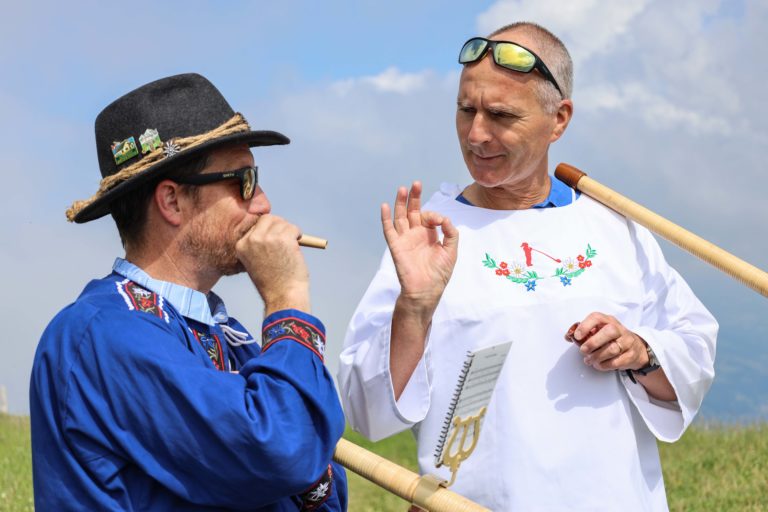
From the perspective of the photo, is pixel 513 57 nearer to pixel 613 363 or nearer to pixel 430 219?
pixel 430 219

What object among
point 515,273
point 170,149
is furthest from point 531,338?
point 170,149

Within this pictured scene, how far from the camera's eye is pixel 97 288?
129 inches

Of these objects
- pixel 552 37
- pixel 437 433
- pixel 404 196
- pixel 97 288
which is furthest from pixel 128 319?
pixel 552 37

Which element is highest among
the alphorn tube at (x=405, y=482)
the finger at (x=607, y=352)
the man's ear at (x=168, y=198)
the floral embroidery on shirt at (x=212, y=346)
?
the man's ear at (x=168, y=198)

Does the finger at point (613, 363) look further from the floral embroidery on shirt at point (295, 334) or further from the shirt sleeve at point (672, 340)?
the floral embroidery on shirt at point (295, 334)

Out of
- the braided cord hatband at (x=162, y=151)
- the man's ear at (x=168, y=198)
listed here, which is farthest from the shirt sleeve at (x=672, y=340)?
the man's ear at (x=168, y=198)

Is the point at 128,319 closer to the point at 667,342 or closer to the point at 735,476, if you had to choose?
the point at 667,342

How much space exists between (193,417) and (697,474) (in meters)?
7.44

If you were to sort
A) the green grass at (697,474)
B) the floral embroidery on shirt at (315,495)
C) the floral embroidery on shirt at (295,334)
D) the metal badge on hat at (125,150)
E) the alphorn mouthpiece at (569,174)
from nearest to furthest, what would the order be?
the floral embroidery on shirt at (295,334)
the metal badge on hat at (125,150)
the floral embroidery on shirt at (315,495)
the alphorn mouthpiece at (569,174)
the green grass at (697,474)

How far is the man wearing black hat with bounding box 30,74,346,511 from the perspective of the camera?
9.63 feet

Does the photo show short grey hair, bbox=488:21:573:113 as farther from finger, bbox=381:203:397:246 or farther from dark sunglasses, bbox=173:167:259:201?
dark sunglasses, bbox=173:167:259:201

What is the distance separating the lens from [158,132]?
3.43 m

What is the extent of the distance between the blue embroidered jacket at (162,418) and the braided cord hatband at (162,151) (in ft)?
1.48

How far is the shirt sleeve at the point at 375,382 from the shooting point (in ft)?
13.0
